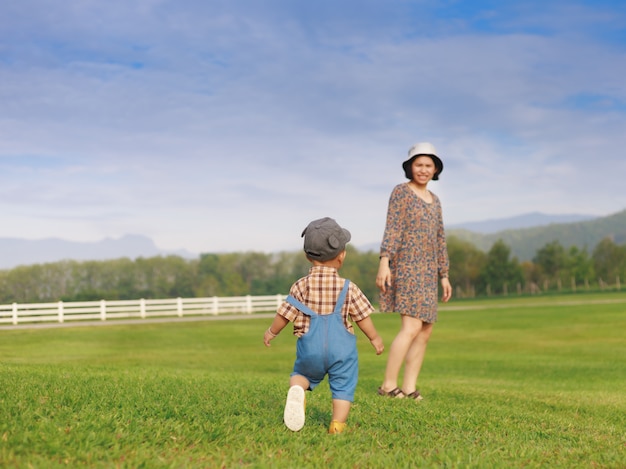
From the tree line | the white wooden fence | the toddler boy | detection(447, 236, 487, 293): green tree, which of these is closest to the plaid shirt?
the toddler boy

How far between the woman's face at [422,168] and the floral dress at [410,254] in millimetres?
144

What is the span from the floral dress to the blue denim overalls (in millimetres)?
2036

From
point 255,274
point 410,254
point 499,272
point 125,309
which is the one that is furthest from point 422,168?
point 499,272

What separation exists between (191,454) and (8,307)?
96.1 ft

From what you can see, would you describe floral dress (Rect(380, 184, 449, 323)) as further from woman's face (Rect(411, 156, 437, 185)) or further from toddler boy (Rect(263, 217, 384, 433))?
toddler boy (Rect(263, 217, 384, 433))

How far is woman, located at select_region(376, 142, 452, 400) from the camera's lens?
250 inches

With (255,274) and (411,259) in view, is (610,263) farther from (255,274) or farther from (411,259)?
(411,259)

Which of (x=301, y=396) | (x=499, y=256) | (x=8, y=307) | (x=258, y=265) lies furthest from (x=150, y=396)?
(x=499, y=256)

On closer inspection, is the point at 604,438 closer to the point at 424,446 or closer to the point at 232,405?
the point at 424,446

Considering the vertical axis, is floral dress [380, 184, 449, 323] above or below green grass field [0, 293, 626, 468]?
above

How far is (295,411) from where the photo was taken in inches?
161

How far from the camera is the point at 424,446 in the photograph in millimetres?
4059

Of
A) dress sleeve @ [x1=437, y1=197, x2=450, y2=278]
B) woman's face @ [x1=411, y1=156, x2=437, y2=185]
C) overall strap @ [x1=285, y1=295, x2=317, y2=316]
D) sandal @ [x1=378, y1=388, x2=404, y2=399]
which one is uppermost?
woman's face @ [x1=411, y1=156, x2=437, y2=185]

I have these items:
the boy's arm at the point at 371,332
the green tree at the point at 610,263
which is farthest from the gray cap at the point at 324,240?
the green tree at the point at 610,263
